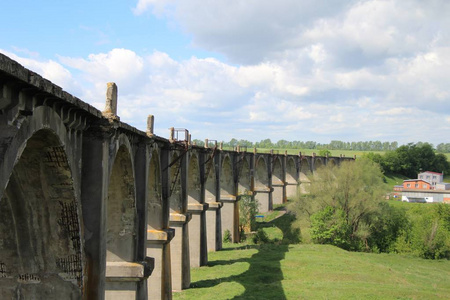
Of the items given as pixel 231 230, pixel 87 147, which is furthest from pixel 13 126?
pixel 231 230

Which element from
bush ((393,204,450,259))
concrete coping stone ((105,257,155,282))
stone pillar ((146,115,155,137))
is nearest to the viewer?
concrete coping stone ((105,257,155,282))

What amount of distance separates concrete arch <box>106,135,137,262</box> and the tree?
87.7 feet

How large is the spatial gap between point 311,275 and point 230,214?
482 inches

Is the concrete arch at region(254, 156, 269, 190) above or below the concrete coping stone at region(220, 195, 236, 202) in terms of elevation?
above

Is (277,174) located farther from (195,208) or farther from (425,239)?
(195,208)

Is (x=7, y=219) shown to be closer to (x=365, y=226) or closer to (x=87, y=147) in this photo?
(x=87, y=147)

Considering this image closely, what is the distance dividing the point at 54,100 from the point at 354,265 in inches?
1040

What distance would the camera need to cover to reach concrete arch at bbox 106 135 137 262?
14.8 metres

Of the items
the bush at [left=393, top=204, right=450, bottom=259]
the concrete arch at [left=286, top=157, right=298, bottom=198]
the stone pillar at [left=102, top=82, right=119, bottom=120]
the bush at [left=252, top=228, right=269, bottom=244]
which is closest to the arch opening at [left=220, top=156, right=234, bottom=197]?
the bush at [left=252, top=228, right=269, bottom=244]

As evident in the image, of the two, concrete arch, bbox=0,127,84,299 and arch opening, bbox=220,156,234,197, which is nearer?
concrete arch, bbox=0,127,84,299

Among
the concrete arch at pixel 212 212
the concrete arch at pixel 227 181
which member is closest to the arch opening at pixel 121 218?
the concrete arch at pixel 212 212

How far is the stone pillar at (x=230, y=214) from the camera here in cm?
3850

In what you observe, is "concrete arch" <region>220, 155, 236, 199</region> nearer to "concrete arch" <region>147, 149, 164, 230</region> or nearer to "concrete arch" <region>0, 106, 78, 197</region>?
"concrete arch" <region>147, 149, 164, 230</region>

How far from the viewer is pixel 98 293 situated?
1042 centimetres
